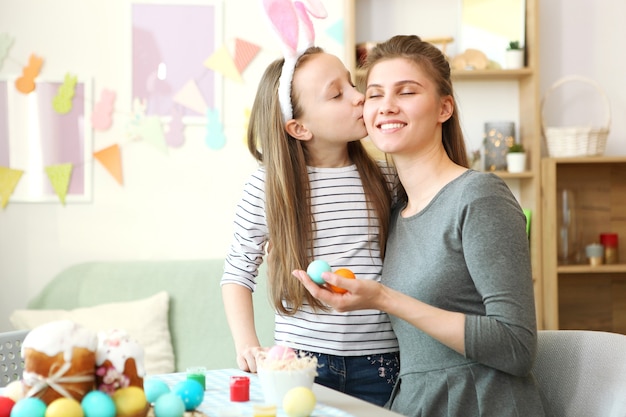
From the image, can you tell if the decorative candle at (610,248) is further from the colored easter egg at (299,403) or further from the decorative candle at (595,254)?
the colored easter egg at (299,403)

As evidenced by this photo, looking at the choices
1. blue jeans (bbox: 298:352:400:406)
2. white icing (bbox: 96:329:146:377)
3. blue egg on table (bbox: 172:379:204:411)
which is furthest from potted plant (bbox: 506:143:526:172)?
white icing (bbox: 96:329:146:377)

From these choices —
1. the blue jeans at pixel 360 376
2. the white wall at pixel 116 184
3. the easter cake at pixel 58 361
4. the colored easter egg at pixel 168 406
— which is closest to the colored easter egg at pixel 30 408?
the easter cake at pixel 58 361

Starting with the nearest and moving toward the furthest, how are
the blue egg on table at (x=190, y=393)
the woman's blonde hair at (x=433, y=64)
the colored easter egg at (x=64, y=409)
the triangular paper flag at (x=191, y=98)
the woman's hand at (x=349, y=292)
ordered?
1. the colored easter egg at (x=64, y=409)
2. the blue egg on table at (x=190, y=393)
3. the woman's hand at (x=349, y=292)
4. the woman's blonde hair at (x=433, y=64)
5. the triangular paper flag at (x=191, y=98)

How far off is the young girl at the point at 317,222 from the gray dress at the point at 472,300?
0.13m

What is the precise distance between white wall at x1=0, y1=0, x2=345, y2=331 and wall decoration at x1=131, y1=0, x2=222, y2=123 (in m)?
0.05

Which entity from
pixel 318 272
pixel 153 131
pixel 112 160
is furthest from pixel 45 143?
pixel 318 272

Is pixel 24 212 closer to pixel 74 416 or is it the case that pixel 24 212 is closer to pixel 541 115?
pixel 541 115

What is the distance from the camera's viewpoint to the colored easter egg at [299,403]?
1.14m

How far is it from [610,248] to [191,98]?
75.2 inches

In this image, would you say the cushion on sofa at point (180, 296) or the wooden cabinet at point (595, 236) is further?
the wooden cabinet at point (595, 236)

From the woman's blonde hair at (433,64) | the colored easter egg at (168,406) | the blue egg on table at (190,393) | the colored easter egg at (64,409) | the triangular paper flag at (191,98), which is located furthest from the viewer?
the triangular paper flag at (191,98)

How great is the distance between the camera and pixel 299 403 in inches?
45.1

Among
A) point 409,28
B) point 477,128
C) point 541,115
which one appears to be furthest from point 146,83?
point 541,115

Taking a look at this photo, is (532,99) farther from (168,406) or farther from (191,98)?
(168,406)
